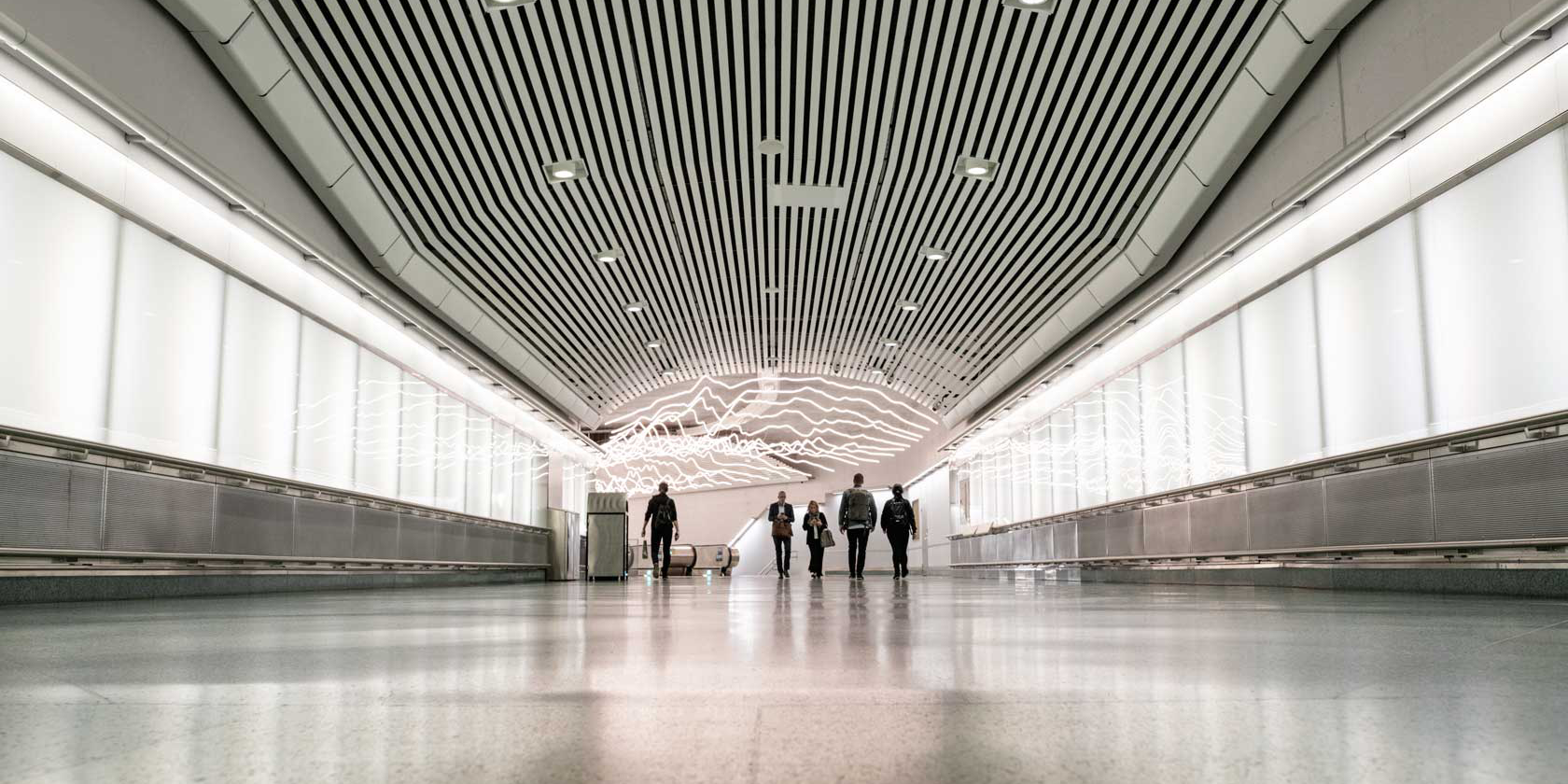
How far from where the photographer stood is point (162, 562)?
8406 mm

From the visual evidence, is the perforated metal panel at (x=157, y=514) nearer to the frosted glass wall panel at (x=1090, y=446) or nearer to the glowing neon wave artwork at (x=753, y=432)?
the frosted glass wall panel at (x=1090, y=446)

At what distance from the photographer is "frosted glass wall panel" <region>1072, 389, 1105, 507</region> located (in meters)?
16.4

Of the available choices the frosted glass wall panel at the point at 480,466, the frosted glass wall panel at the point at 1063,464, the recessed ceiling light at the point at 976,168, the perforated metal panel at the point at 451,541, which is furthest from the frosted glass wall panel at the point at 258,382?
the frosted glass wall panel at the point at 1063,464

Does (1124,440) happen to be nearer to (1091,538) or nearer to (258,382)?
(1091,538)

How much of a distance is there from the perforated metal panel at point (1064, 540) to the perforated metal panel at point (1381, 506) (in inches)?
313

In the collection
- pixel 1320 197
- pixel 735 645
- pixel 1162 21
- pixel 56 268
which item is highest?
pixel 1162 21

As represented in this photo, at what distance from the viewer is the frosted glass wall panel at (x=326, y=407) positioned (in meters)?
11.9

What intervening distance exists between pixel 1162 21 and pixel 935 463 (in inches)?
939

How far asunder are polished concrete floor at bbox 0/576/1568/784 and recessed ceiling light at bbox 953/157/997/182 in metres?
9.20

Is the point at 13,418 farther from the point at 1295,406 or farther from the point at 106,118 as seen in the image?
the point at 1295,406

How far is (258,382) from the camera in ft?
35.8

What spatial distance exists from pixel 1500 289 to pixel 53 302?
1057 cm

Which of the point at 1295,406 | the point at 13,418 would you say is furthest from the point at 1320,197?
the point at 13,418

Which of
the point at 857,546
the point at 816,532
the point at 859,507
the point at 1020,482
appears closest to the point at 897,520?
the point at 859,507
